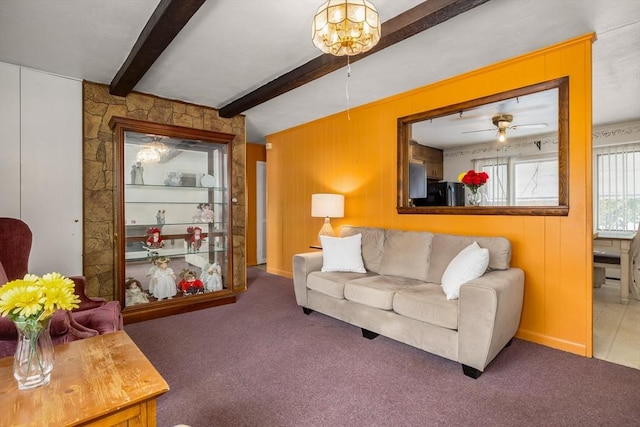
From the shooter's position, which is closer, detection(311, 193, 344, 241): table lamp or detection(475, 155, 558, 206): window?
detection(475, 155, 558, 206): window

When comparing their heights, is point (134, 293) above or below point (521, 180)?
below

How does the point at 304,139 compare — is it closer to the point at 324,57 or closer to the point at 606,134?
the point at 324,57

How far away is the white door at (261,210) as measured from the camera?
6.45m

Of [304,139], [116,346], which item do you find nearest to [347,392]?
[116,346]

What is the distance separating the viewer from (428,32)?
2438 mm

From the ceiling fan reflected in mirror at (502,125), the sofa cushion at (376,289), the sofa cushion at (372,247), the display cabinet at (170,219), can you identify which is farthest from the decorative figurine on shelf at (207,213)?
the ceiling fan reflected in mirror at (502,125)

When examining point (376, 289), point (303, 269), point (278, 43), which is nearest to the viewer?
point (278, 43)

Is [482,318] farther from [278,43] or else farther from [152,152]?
[152,152]

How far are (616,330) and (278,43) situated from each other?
3928 millimetres

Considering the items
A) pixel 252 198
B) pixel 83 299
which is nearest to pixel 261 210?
pixel 252 198

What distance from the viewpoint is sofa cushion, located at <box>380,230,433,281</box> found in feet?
10.1

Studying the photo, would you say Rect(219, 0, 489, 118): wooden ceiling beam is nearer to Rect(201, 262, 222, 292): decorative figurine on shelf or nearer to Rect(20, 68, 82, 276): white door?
Rect(20, 68, 82, 276): white door

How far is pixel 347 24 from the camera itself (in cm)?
160

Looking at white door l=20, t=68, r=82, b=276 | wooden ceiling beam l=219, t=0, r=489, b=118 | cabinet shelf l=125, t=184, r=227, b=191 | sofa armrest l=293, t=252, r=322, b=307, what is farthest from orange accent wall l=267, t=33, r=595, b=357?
white door l=20, t=68, r=82, b=276
